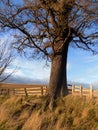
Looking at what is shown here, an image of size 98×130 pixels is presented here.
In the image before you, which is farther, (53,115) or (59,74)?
(59,74)

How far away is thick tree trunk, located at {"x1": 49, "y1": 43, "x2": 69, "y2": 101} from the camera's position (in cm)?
2347

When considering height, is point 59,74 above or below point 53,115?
above

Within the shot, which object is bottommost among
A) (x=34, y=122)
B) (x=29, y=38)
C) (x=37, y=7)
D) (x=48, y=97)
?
(x=34, y=122)

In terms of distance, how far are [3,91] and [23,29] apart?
55.4ft

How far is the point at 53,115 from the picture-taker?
66.8 feet

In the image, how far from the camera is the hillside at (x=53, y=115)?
18.8 meters

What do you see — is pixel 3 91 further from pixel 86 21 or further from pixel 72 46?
pixel 86 21

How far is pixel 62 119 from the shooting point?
19.4 metres

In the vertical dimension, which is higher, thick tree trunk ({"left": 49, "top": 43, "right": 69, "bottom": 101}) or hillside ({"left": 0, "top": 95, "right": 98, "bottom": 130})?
thick tree trunk ({"left": 49, "top": 43, "right": 69, "bottom": 101})

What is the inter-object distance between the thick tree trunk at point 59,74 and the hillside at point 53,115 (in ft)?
2.98

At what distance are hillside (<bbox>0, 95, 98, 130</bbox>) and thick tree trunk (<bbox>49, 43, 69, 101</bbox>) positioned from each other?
908mm

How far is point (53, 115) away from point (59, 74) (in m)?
4.08

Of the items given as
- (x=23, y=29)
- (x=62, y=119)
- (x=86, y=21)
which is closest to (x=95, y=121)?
(x=62, y=119)

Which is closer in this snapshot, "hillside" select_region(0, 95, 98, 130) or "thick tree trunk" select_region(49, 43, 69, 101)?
"hillside" select_region(0, 95, 98, 130)
